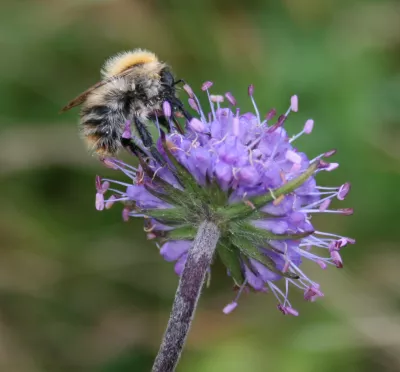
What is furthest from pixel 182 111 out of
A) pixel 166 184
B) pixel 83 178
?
pixel 83 178

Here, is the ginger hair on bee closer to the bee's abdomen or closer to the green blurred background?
the bee's abdomen

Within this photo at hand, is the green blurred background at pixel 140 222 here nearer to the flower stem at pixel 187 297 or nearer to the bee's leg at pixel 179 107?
the bee's leg at pixel 179 107

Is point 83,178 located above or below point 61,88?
below

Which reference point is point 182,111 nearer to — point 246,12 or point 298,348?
point 298,348

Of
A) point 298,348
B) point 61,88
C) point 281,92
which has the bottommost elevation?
point 298,348

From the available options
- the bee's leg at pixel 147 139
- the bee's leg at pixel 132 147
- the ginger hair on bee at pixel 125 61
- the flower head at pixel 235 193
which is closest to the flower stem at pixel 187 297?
the flower head at pixel 235 193

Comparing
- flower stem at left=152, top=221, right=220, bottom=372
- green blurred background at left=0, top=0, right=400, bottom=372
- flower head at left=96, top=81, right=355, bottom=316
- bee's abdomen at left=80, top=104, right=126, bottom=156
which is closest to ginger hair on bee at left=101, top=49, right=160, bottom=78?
bee's abdomen at left=80, top=104, right=126, bottom=156
